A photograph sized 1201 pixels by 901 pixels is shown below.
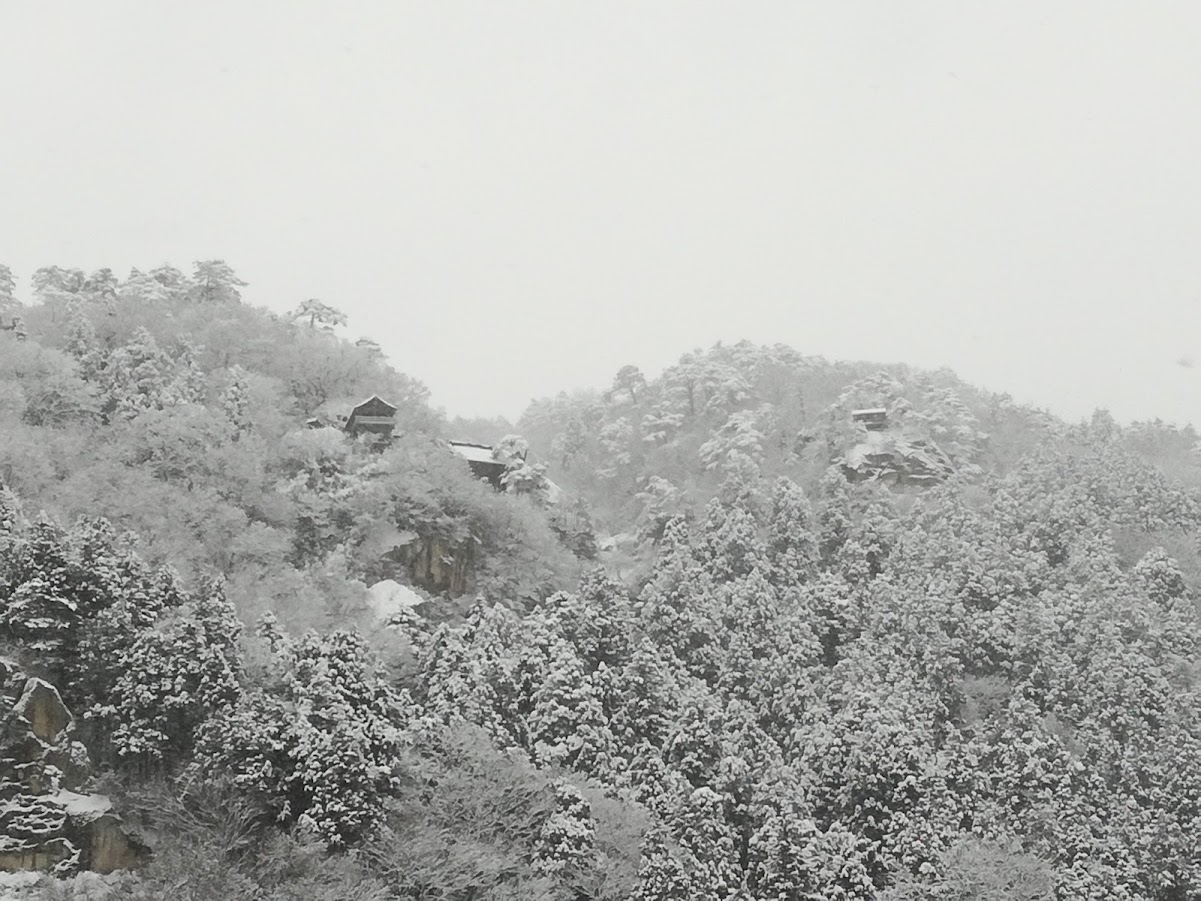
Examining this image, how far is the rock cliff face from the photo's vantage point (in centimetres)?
2498

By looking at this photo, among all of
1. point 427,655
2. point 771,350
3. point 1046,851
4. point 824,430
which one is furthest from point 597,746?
point 771,350

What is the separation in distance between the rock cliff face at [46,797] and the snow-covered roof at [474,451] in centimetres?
3019

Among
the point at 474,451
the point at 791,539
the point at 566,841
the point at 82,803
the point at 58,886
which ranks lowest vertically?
the point at 58,886

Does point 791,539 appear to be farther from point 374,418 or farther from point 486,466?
point 374,418

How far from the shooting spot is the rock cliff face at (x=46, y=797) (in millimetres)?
24984

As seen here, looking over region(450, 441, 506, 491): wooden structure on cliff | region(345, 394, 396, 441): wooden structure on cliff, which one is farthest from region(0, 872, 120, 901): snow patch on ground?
region(450, 441, 506, 491): wooden structure on cliff

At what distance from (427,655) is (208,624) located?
26.5ft

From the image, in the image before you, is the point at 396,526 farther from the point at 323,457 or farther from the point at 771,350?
the point at 771,350

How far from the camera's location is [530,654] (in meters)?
35.0

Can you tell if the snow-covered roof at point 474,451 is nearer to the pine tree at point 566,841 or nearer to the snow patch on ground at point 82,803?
the pine tree at point 566,841

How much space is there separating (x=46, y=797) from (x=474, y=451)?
112 feet

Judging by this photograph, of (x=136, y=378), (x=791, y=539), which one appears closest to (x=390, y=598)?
(x=136, y=378)

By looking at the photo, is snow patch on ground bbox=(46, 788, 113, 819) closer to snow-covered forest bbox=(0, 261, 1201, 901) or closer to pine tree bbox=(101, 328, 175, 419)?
snow-covered forest bbox=(0, 261, 1201, 901)

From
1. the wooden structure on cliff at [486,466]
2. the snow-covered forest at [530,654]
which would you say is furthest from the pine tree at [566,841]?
the wooden structure on cliff at [486,466]
